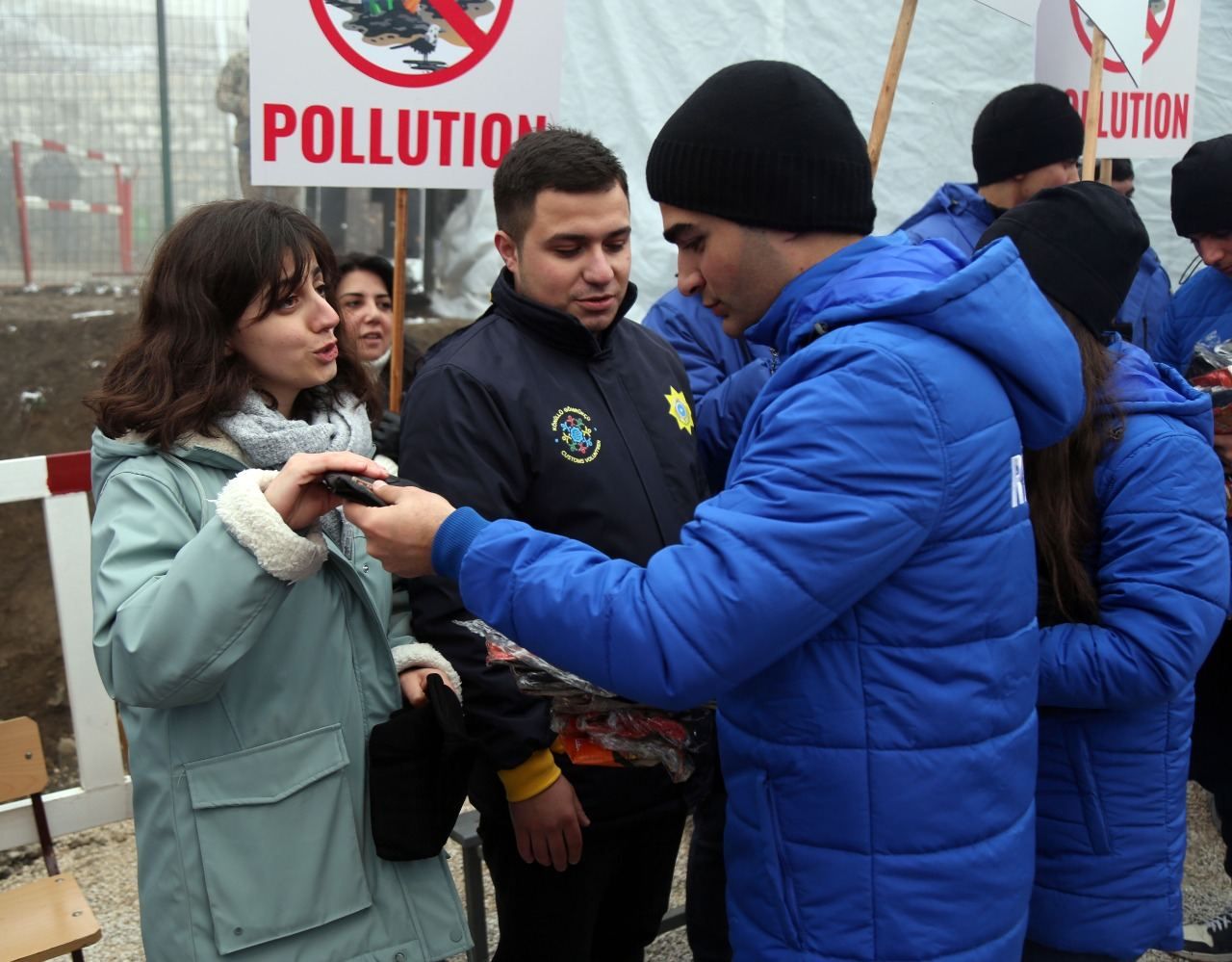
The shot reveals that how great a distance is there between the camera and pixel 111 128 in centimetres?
704

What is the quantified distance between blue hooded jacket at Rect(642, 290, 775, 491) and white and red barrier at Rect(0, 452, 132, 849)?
155 cm

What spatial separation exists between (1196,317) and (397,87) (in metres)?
2.60

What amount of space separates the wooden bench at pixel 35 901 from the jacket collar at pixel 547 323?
1.46 meters

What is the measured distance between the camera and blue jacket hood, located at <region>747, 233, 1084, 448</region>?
5.10 ft

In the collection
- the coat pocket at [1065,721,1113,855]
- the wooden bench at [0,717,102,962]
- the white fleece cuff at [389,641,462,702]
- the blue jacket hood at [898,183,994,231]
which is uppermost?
the blue jacket hood at [898,183,994,231]

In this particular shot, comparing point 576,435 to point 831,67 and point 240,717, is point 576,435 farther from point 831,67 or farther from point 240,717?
point 831,67

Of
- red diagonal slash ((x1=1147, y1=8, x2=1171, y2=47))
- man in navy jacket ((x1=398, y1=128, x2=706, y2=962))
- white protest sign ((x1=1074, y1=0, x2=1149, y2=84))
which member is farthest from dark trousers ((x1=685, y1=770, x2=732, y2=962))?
red diagonal slash ((x1=1147, y1=8, x2=1171, y2=47))

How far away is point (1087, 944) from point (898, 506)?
106 cm

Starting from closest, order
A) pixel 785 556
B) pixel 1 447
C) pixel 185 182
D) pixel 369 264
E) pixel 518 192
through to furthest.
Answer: pixel 785 556
pixel 518 192
pixel 369 264
pixel 1 447
pixel 185 182

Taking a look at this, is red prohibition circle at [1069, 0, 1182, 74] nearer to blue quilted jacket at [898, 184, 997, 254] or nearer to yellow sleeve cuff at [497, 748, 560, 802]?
blue quilted jacket at [898, 184, 997, 254]

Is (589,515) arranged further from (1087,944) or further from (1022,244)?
(1087,944)

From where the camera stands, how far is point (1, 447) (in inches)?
246

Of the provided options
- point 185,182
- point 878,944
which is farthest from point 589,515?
point 185,182

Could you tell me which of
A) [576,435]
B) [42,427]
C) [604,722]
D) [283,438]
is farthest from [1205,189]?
[42,427]
